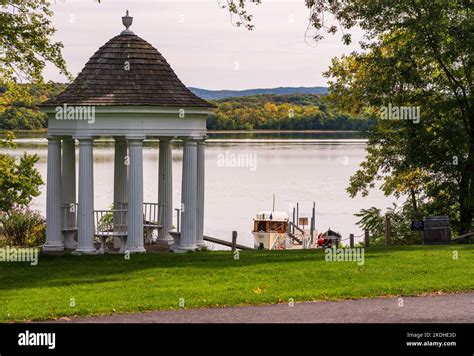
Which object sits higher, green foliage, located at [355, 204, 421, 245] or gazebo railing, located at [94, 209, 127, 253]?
gazebo railing, located at [94, 209, 127, 253]

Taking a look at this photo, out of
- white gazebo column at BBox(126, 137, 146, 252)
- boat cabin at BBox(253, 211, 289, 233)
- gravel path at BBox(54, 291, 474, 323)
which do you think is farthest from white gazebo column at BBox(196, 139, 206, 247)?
boat cabin at BBox(253, 211, 289, 233)

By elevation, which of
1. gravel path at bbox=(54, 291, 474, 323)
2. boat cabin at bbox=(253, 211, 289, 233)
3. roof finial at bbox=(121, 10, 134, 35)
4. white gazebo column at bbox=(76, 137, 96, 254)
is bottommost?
boat cabin at bbox=(253, 211, 289, 233)

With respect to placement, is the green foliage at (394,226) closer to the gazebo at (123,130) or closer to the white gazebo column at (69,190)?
the gazebo at (123,130)

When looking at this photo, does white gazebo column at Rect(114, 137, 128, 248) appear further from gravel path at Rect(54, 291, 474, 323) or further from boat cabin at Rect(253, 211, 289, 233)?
boat cabin at Rect(253, 211, 289, 233)

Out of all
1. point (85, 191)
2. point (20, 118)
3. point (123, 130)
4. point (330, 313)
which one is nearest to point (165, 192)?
point (85, 191)

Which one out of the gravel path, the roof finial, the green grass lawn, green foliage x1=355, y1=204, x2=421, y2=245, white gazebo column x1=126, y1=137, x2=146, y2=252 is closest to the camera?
the gravel path

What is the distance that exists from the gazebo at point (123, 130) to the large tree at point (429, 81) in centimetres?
677

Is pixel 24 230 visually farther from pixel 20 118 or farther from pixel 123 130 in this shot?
pixel 123 130

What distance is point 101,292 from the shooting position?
19203 mm

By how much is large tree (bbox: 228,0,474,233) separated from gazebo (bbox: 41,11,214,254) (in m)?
6.77

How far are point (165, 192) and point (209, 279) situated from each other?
8.08 metres

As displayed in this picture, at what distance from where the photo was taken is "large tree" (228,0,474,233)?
31250 mm
